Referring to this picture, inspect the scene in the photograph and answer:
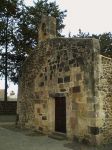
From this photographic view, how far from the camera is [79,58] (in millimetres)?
11102

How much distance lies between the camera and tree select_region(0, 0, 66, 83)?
25938 millimetres

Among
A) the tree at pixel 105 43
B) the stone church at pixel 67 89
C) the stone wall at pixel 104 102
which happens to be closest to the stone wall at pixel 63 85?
the stone church at pixel 67 89

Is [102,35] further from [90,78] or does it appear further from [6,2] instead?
[90,78]

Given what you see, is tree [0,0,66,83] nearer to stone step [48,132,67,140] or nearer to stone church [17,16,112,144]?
stone church [17,16,112,144]

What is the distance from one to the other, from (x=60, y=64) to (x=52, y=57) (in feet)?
2.78

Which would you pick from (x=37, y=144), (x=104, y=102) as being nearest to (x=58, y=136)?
(x=37, y=144)

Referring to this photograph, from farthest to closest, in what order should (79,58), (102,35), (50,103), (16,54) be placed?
1. (102,35)
2. (16,54)
3. (50,103)
4. (79,58)

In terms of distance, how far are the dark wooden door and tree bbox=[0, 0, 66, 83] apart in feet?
44.6

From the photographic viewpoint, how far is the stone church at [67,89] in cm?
1026

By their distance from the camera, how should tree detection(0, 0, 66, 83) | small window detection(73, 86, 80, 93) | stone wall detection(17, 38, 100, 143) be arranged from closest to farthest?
1. stone wall detection(17, 38, 100, 143)
2. small window detection(73, 86, 80, 93)
3. tree detection(0, 0, 66, 83)

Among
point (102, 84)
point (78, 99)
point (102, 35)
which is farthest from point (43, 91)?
point (102, 35)

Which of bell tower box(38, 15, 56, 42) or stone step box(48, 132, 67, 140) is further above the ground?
bell tower box(38, 15, 56, 42)

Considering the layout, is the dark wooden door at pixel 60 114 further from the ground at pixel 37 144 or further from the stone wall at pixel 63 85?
the ground at pixel 37 144

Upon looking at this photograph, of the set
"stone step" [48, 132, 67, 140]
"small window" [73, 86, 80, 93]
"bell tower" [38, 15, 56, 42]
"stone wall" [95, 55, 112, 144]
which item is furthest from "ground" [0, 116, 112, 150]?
"bell tower" [38, 15, 56, 42]
